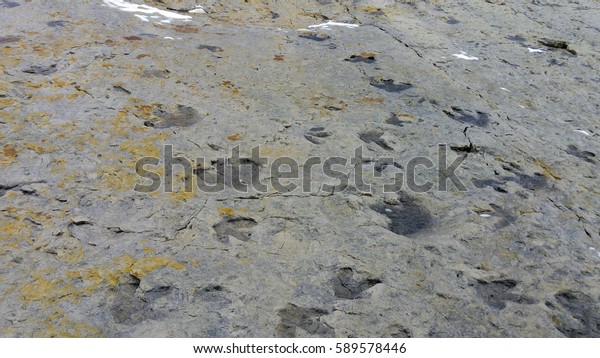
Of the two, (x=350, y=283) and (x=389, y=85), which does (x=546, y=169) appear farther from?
(x=350, y=283)

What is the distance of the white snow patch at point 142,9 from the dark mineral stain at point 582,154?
2.53 m

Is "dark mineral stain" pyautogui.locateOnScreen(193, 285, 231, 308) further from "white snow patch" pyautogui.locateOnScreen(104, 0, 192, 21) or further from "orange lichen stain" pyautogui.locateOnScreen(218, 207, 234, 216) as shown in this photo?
"white snow patch" pyautogui.locateOnScreen(104, 0, 192, 21)

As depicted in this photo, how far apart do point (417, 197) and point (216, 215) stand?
0.81m

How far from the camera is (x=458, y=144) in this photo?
2.57 metres

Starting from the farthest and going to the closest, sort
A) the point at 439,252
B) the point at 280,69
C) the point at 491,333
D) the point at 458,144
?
the point at 280,69 → the point at 458,144 → the point at 439,252 → the point at 491,333

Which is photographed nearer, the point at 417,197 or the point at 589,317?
the point at 589,317

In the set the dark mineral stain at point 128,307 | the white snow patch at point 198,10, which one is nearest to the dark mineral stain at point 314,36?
the white snow patch at point 198,10

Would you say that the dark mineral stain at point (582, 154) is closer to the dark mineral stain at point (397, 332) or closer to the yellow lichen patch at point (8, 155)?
the dark mineral stain at point (397, 332)

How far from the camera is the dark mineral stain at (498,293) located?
1.74 meters

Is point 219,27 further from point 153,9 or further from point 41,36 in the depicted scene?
point 41,36

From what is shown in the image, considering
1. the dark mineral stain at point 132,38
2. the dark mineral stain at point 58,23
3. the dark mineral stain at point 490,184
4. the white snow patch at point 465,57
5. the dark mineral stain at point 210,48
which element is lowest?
the dark mineral stain at point 490,184

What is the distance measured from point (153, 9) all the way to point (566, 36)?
2922 mm

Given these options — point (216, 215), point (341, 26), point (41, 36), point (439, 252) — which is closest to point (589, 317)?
point (439, 252)

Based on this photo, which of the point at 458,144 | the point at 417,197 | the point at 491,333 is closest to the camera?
the point at 491,333
